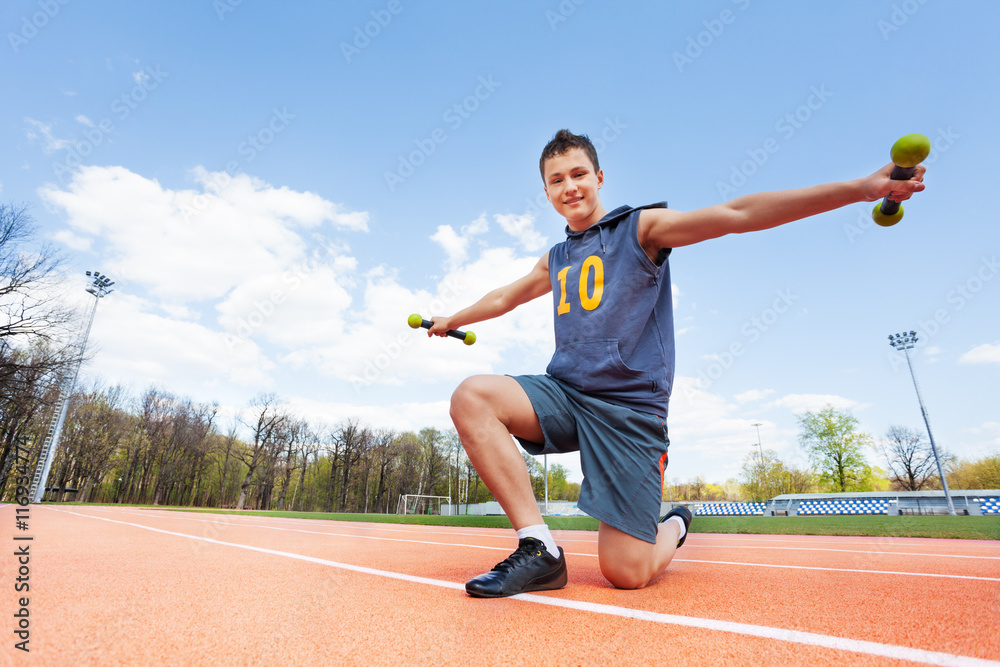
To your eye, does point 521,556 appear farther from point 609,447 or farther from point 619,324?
point 619,324

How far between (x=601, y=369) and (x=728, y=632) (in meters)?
1.22

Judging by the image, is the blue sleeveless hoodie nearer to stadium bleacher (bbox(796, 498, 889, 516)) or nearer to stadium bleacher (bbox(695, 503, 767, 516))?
stadium bleacher (bbox(796, 498, 889, 516))

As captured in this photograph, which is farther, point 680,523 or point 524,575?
point 680,523

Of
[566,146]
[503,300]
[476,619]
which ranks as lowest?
[476,619]

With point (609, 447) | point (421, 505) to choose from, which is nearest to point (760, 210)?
point (609, 447)

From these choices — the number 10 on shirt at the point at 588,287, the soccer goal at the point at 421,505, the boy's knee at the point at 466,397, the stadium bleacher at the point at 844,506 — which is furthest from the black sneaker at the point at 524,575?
the soccer goal at the point at 421,505

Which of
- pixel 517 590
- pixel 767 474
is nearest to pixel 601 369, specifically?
pixel 517 590

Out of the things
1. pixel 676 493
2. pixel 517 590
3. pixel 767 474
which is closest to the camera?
pixel 517 590

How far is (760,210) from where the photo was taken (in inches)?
78.0

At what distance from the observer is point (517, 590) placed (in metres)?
2.02

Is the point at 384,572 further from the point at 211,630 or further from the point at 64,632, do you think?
the point at 64,632

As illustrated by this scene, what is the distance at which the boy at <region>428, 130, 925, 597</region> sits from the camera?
220 centimetres

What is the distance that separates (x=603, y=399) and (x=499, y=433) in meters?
0.56

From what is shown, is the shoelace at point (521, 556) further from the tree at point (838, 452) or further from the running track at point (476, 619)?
the tree at point (838, 452)
